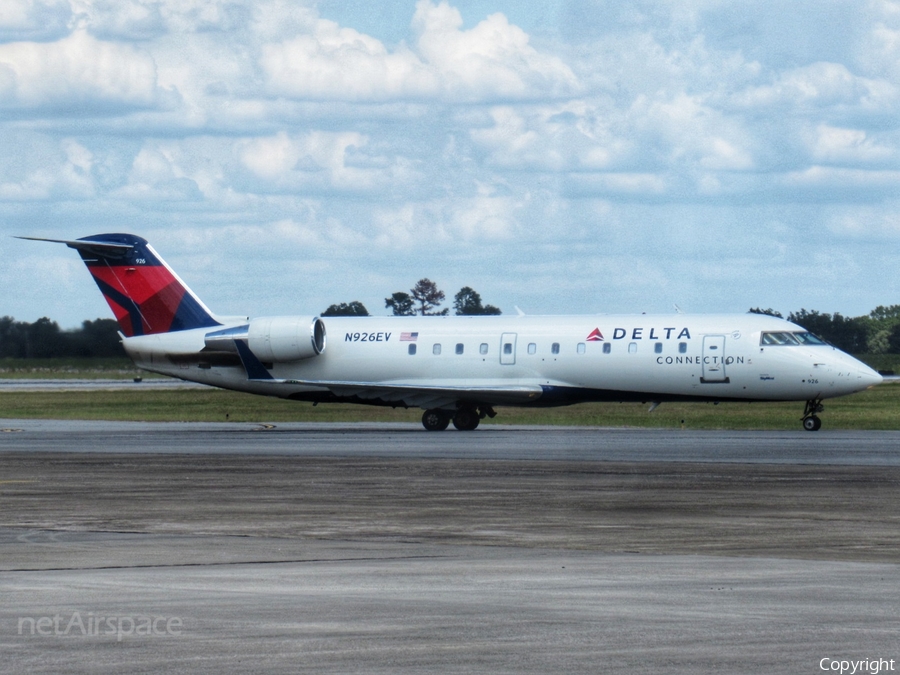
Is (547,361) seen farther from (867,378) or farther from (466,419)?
(867,378)

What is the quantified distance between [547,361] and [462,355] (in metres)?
2.72

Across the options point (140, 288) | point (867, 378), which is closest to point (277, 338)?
point (140, 288)

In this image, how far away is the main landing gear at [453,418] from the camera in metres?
44.4

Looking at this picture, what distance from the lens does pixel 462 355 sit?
1740 inches

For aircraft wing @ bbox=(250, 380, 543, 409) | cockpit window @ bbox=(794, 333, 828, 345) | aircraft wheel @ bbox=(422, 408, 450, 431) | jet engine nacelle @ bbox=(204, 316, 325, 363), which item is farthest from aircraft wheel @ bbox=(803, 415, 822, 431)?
jet engine nacelle @ bbox=(204, 316, 325, 363)

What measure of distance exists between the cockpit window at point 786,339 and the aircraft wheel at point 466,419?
8.93m

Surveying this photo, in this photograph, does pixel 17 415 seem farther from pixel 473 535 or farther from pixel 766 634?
pixel 766 634

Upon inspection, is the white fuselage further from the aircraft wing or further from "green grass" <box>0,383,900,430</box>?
"green grass" <box>0,383,900,430</box>

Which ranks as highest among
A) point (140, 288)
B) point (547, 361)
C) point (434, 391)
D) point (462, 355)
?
point (140, 288)

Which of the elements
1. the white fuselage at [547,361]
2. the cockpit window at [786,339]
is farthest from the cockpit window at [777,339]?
the white fuselage at [547,361]

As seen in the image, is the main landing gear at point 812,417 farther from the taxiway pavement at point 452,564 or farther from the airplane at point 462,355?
the taxiway pavement at point 452,564

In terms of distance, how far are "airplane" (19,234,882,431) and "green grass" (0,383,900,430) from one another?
3041 mm

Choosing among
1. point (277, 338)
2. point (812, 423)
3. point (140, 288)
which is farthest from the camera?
point (140, 288)

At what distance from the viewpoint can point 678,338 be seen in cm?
4188
